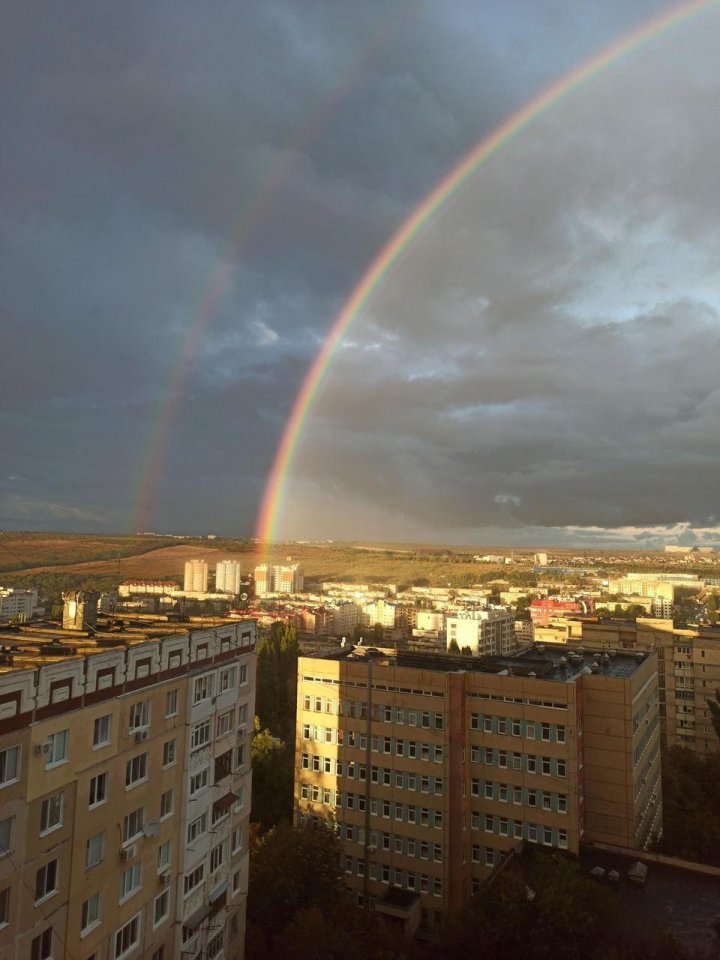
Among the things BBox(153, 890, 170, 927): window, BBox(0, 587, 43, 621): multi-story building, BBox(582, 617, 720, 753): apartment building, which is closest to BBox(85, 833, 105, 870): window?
BBox(153, 890, 170, 927): window

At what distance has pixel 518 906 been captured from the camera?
14156 mm

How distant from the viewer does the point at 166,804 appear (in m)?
12.7

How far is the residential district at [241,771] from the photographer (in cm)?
981

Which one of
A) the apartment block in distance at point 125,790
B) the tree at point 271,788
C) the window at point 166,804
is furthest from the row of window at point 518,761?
the window at point 166,804

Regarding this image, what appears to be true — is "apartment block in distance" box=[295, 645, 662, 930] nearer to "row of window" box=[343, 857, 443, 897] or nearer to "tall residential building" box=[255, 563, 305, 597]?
"row of window" box=[343, 857, 443, 897]

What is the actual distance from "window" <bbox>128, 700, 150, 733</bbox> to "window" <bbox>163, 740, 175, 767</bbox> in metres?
0.84

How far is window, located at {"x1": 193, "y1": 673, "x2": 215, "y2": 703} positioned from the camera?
537 inches

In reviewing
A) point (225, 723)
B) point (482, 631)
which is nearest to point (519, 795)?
point (225, 723)

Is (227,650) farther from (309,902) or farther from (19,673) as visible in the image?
(309,902)

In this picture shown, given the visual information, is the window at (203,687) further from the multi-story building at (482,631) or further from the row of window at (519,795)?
the multi-story building at (482,631)

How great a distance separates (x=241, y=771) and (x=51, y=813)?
6.23 meters

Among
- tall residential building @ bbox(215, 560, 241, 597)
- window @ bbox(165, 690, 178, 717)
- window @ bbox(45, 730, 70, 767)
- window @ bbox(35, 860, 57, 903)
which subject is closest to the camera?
window @ bbox(35, 860, 57, 903)

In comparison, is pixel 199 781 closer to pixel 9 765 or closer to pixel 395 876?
pixel 9 765

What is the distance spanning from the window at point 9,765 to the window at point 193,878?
576cm
